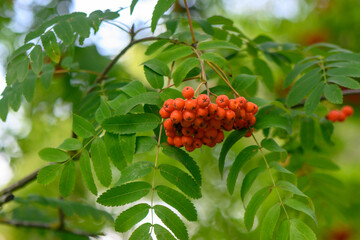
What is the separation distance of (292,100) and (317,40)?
3.11 meters

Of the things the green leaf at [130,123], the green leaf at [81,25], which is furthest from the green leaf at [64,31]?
the green leaf at [130,123]

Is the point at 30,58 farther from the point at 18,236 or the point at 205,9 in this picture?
the point at 205,9

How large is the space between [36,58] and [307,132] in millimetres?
1331

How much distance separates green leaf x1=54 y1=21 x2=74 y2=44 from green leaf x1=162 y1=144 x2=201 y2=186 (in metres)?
0.56

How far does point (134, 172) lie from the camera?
3.86 ft

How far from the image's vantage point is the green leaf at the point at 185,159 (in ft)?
4.02

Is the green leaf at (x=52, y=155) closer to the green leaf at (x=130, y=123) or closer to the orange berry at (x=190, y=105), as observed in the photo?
the green leaf at (x=130, y=123)

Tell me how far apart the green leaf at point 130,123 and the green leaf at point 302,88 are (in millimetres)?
662

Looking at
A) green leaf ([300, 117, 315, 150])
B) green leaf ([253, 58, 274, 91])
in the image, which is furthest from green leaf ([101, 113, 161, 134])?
green leaf ([253, 58, 274, 91])

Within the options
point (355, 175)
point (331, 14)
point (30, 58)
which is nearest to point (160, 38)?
point (30, 58)

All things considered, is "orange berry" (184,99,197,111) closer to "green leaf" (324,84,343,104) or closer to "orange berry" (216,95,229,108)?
"orange berry" (216,95,229,108)

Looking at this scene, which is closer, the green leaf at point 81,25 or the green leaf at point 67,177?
the green leaf at point 67,177

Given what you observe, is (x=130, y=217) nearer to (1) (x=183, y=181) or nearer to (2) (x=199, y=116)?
(1) (x=183, y=181)

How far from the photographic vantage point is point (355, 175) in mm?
3742
